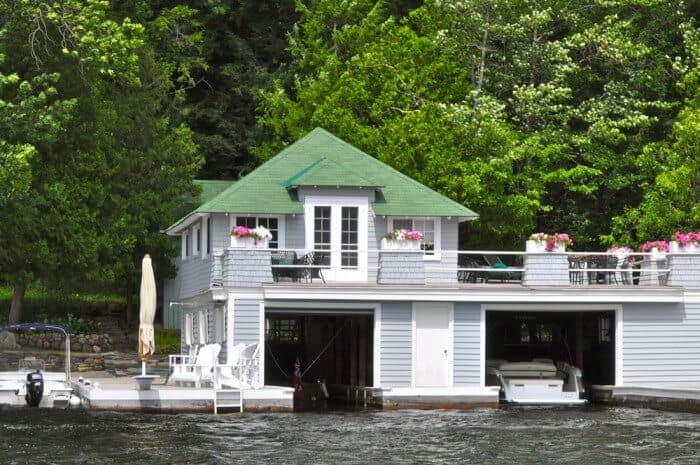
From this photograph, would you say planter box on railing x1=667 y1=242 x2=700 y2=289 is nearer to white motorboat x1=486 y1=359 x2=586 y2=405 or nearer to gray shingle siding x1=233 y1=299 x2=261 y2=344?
white motorboat x1=486 y1=359 x2=586 y2=405

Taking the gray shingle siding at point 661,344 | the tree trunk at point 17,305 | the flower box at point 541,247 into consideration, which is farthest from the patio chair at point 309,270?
the tree trunk at point 17,305

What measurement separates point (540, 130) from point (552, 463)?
28037 millimetres

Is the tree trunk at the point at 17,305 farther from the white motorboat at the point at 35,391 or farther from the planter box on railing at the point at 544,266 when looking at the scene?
the planter box on railing at the point at 544,266

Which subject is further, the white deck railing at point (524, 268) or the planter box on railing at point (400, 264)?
the white deck railing at point (524, 268)

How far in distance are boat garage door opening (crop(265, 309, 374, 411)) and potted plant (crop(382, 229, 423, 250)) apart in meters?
1.76

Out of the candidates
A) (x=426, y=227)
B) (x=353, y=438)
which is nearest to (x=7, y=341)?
(x=426, y=227)

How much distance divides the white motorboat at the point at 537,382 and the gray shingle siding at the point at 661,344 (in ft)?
5.25

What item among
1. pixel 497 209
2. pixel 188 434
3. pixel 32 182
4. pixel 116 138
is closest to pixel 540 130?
pixel 497 209

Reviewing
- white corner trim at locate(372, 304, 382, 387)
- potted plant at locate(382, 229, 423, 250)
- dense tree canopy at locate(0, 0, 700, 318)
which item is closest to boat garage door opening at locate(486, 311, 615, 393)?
white corner trim at locate(372, 304, 382, 387)

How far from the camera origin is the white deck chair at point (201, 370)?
37294mm

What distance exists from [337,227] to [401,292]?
431cm

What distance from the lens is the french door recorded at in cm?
4244

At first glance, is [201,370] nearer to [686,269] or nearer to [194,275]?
[194,275]

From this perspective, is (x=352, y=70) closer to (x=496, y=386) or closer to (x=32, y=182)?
(x=32, y=182)
